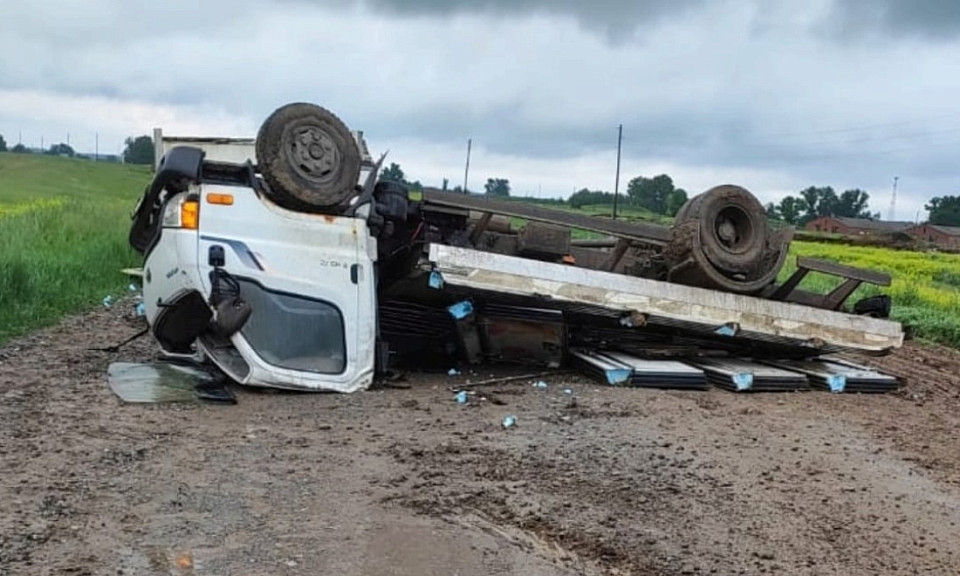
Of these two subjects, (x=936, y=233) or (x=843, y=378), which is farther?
(x=936, y=233)

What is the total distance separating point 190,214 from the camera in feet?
19.8

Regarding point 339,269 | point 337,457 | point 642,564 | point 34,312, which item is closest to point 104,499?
point 337,457

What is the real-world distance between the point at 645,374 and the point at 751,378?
876mm

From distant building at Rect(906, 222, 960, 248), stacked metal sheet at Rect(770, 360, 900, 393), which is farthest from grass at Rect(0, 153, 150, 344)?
distant building at Rect(906, 222, 960, 248)

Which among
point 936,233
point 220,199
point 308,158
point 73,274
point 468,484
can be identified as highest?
point 936,233

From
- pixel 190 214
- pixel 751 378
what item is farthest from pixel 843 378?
pixel 190 214

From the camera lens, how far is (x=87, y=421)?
527 centimetres

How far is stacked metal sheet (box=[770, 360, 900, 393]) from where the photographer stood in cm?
754

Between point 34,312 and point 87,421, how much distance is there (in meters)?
4.90

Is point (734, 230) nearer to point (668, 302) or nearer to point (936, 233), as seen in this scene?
point (668, 302)

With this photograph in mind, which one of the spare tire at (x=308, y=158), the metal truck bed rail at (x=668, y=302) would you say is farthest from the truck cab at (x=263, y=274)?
the metal truck bed rail at (x=668, y=302)

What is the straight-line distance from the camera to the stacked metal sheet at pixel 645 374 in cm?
704

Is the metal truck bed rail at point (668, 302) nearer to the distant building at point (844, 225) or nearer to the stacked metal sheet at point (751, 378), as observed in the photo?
the stacked metal sheet at point (751, 378)

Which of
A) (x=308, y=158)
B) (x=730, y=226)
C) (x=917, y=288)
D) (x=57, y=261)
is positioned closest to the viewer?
(x=308, y=158)
